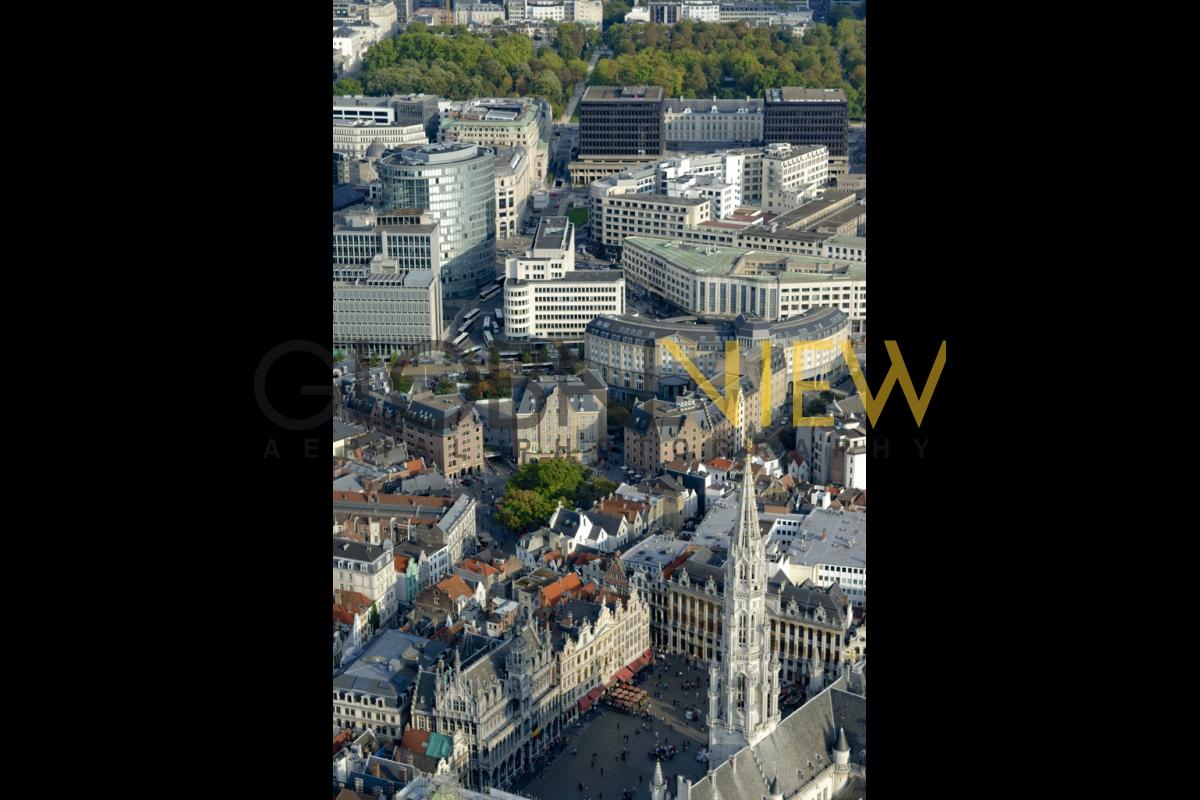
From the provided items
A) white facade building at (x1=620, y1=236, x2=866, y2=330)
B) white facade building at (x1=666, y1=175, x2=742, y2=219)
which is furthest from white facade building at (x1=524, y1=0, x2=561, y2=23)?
white facade building at (x1=620, y1=236, x2=866, y2=330)

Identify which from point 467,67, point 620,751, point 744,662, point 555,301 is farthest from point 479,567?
point 467,67

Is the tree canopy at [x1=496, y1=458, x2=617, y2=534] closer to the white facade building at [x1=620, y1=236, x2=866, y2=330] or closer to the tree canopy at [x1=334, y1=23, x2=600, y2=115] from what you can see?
the white facade building at [x1=620, y1=236, x2=866, y2=330]

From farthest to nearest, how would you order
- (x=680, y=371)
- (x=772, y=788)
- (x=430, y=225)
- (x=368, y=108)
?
(x=368, y=108) → (x=430, y=225) → (x=680, y=371) → (x=772, y=788)

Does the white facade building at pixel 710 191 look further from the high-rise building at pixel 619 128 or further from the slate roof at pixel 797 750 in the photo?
the slate roof at pixel 797 750

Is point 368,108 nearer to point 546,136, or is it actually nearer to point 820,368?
Result: point 546,136

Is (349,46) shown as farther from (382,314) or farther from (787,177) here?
(382,314)
